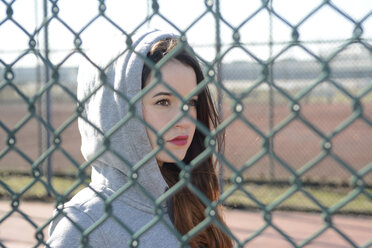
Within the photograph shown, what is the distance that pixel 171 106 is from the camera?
1.72 metres

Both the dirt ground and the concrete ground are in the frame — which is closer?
the concrete ground

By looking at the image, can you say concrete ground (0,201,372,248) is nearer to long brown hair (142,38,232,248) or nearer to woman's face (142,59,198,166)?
long brown hair (142,38,232,248)

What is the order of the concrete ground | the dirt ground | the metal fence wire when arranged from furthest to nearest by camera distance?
the dirt ground, the concrete ground, the metal fence wire

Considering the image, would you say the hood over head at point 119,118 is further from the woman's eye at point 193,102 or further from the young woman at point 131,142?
the woman's eye at point 193,102

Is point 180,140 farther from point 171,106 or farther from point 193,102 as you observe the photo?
point 193,102

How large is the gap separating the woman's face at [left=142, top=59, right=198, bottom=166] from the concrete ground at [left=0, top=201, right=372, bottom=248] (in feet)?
11.7

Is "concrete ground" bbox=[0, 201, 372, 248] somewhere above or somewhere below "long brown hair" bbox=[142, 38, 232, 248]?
above

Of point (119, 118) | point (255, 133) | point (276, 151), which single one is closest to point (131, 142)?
point (119, 118)

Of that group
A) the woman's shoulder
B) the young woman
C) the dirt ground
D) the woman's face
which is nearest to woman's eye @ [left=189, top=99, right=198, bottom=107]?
the young woman

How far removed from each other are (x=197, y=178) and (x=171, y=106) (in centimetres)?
55

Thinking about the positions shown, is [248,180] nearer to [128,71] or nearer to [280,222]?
[280,222]

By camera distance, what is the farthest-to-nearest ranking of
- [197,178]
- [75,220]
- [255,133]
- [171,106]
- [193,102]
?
[255,133] → [197,178] → [193,102] → [171,106] → [75,220]

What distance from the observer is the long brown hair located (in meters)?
1.80

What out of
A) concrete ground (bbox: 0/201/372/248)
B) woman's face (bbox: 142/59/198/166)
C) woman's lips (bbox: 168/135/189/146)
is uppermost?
concrete ground (bbox: 0/201/372/248)
